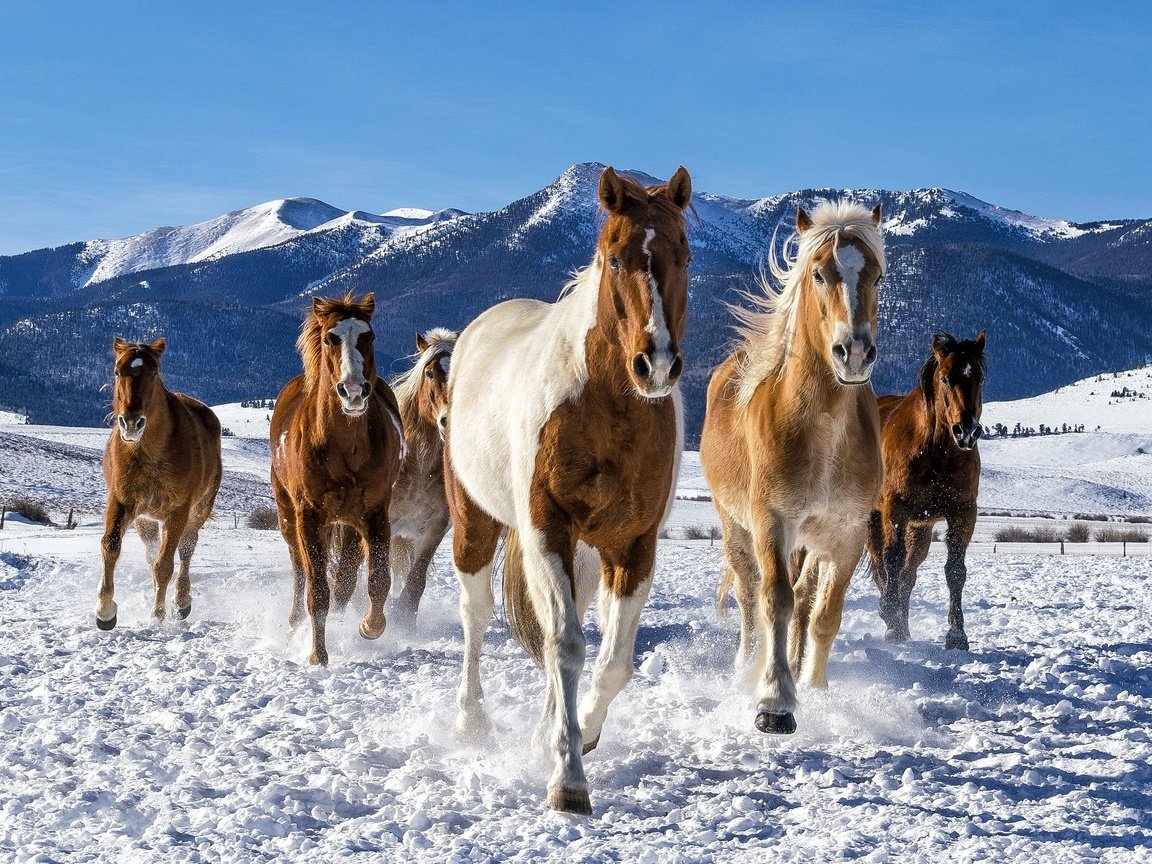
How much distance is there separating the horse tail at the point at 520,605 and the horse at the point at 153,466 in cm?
508

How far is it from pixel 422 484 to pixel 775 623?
5.77 meters

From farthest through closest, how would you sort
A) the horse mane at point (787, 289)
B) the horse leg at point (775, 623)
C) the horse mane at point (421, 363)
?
the horse mane at point (421, 363) < the horse mane at point (787, 289) < the horse leg at point (775, 623)

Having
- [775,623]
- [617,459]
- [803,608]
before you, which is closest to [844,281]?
[617,459]

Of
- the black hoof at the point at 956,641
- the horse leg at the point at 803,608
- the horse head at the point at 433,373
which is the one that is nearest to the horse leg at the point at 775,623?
the horse leg at the point at 803,608

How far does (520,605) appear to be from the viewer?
5.93 meters

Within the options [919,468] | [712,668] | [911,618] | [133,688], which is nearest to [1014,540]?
[911,618]

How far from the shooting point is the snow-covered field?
441cm

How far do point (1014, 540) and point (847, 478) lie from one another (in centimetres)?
2428

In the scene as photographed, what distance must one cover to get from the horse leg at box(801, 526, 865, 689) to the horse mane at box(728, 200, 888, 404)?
1056 millimetres

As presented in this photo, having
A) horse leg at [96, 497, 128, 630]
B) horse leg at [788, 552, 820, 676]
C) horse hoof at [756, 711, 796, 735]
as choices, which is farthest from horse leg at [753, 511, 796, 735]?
horse leg at [96, 497, 128, 630]

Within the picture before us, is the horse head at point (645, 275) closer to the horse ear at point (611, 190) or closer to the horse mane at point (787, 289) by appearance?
the horse ear at point (611, 190)

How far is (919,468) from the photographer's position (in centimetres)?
918

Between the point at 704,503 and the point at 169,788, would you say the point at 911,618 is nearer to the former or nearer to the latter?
the point at 169,788

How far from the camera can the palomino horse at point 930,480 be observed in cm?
894
